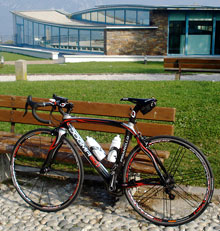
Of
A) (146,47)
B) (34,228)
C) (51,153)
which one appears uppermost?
(146,47)

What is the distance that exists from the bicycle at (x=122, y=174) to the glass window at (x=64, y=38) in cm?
3784

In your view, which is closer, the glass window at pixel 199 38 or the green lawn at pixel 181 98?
the green lawn at pixel 181 98

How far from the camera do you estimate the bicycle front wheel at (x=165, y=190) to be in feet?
12.2

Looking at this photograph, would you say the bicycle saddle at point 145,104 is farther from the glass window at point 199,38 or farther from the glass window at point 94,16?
the glass window at point 94,16

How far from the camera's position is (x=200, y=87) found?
9578 mm

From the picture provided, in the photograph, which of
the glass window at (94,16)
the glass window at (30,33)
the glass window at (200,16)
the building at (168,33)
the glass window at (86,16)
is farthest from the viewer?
the glass window at (30,33)

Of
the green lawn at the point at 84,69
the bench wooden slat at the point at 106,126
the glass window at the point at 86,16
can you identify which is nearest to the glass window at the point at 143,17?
the glass window at the point at 86,16

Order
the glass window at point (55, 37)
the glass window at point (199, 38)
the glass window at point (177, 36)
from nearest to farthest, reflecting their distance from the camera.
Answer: the glass window at point (199, 38), the glass window at point (177, 36), the glass window at point (55, 37)

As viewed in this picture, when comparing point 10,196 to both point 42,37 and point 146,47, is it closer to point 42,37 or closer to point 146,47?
point 146,47

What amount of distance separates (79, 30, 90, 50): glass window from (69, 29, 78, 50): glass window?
0.70 metres

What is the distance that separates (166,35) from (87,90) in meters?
23.6

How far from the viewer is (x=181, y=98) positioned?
8344mm

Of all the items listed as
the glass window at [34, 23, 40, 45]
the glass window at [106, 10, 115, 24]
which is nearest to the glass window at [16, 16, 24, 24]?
the glass window at [34, 23, 40, 45]

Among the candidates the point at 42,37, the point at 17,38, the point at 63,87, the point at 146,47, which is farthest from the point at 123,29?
the point at 17,38
